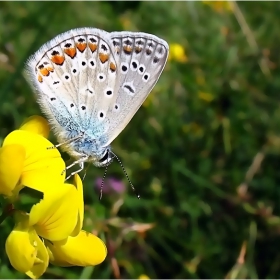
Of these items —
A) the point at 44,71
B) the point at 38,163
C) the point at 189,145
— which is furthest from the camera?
the point at 189,145

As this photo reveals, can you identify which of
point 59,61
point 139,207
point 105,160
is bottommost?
point 139,207

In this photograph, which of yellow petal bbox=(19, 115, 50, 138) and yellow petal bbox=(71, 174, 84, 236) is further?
yellow petal bbox=(19, 115, 50, 138)

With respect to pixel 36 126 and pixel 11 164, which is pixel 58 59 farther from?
pixel 11 164

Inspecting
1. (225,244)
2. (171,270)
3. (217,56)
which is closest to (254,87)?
(217,56)

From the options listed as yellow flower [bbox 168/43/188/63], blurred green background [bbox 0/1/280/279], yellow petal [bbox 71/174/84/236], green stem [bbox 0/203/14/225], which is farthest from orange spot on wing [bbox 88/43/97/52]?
yellow flower [bbox 168/43/188/63]

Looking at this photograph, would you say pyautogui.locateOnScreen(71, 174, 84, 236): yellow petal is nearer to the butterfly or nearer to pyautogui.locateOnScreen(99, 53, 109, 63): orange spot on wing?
the butterfly

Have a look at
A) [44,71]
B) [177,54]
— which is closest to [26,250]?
[44,71]

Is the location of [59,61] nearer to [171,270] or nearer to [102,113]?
[102,113]
